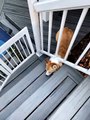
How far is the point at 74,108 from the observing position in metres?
1.40

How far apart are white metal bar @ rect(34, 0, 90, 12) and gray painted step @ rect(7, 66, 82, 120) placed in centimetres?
62

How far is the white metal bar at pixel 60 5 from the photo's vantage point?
871 mm

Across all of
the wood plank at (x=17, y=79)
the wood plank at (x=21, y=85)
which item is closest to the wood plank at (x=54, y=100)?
the wood plank at (x=21, y=85)

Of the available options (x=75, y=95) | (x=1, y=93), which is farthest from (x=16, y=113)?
(x=75, y=95)

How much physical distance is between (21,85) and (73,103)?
1.55ft

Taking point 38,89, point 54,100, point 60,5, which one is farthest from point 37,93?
point 60,5

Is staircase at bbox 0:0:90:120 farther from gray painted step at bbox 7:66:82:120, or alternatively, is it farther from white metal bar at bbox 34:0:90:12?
white metal bar at bbox 34:0:90:12

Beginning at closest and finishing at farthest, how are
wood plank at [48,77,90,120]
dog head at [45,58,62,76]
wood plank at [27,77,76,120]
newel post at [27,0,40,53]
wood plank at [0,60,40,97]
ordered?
newel post at [27,0,40,53], wood plank at [48,77,90,120], wood plank at [27,77,76,120], dog head at [45,58,62,76], wood plank at [0,60,40,97]

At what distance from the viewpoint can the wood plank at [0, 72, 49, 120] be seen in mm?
1595

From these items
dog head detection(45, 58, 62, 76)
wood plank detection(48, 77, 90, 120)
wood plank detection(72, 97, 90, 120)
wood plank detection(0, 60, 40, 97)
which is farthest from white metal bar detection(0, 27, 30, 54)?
wood plank detection(72, 97, 90, 120)

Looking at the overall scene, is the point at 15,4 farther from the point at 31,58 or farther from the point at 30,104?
the point at 30,104

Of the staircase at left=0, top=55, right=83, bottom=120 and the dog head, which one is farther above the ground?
the dog head

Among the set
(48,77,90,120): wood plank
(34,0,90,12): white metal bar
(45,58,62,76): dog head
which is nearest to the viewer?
(34,0,90,12): white metal bar

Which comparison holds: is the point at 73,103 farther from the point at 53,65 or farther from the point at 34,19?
the point at 34,19
